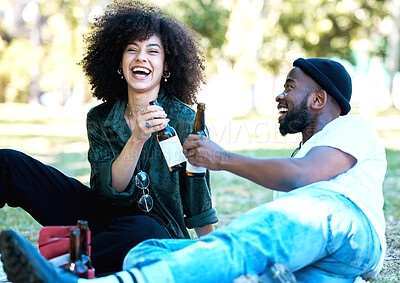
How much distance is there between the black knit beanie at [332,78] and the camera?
312 cm

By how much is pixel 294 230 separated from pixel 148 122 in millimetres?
1156

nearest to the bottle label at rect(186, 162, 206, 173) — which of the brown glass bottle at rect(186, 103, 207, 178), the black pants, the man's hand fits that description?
the brown glass bottle at rect(186, 103, 207, 178)

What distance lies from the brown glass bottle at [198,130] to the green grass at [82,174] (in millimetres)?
1565

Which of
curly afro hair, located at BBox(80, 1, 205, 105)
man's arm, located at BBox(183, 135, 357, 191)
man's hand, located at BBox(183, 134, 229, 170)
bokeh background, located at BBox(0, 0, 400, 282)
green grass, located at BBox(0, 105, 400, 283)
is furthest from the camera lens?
bokeh background, located at BBox(0, 0, 400, 282)

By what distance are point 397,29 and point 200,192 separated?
2184 cm

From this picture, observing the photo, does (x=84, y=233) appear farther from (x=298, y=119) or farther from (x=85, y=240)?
(x=298, y=119)

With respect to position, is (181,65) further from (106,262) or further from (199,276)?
(199,276)

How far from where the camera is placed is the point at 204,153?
2816 mm

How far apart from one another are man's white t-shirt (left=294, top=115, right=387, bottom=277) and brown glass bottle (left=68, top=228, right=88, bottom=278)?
1284 millimetres

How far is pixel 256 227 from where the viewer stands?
2355mm

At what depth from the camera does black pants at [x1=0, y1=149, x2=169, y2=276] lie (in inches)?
109

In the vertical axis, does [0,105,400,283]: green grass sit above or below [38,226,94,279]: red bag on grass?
→ below

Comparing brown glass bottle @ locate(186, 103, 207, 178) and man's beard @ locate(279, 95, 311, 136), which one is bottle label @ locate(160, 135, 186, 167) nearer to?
brown glass bottle @ locate(186, 103, 207, 178)

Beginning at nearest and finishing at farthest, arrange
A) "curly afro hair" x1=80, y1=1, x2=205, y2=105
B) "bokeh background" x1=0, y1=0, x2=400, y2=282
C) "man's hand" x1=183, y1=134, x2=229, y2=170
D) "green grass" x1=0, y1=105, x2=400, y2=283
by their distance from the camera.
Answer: "man's hand" x1=183, y1=134, x2=229, y2=170
"curly afro hair" x1=80, y1=1, x2=205, y2=105
"green grass" x1=0, y1=105, x2=400, y2=283
"bokeh background" x1=0, y1=0, x2=400, y2=282
